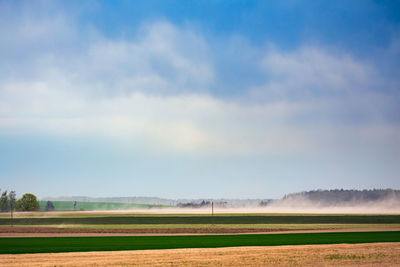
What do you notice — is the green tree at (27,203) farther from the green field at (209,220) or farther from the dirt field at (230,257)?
the dirt field at (230,257)

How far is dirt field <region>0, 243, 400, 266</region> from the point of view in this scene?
31.9 metres

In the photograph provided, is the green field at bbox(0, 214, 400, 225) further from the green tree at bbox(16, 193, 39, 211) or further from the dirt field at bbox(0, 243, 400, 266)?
the green tree at bbox(16, 193, 39, 211)

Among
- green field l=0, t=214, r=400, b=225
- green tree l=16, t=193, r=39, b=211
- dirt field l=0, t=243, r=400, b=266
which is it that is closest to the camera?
dirt field l=0, t=243, r=400, b=266

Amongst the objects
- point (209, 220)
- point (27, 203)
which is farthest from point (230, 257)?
point (27, 203)

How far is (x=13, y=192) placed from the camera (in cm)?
15612

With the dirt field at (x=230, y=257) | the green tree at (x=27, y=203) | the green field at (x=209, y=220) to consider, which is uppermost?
the green tree at (x=27, y=203)

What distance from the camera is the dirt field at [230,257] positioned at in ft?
105

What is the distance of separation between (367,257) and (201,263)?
553 inches

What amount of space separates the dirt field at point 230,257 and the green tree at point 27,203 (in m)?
138

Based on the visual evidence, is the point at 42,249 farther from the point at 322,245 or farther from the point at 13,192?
the point at 13,192

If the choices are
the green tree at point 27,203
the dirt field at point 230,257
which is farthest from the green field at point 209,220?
the green tree at point 27,203

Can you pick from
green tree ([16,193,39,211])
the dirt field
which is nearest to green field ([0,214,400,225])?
the dirt field

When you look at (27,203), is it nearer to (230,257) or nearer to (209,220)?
(209,220)

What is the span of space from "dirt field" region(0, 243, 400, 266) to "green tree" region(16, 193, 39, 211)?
138 meters
